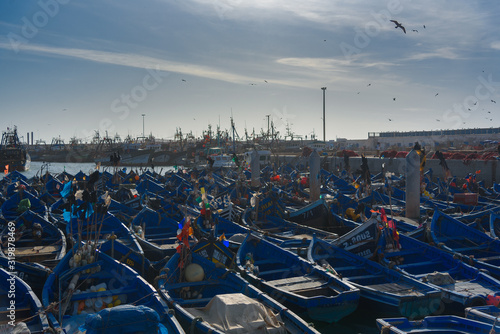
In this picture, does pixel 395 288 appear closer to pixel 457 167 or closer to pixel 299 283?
pixel 299 283

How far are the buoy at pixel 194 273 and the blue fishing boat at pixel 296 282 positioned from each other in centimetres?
125

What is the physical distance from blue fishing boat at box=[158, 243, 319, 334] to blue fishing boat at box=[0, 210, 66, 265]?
447 cm

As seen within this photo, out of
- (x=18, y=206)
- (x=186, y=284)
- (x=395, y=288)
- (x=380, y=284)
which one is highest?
(x=18, y=206)

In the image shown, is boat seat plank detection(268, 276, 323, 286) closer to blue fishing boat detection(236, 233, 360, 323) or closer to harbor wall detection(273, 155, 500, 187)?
blue fishing boat detection(236, 233, 360, 323)

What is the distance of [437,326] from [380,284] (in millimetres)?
3307

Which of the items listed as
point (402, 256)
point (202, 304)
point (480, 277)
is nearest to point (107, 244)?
point (202, 304)

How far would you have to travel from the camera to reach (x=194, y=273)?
10547 millimetres

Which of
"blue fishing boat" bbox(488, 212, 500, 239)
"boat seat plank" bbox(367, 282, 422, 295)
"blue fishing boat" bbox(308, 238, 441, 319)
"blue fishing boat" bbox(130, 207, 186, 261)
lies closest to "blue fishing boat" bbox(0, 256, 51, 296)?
"blue fishing boat" bbox(130, 207, 186, 261)

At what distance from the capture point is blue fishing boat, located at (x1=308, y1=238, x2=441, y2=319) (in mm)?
9828

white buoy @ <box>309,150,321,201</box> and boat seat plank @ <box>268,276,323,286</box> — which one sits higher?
white buoy @ <box>309,150,321,201</box>

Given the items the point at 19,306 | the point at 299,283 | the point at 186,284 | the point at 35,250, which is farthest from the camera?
the point at 35,250

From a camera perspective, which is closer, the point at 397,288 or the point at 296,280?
the point at 397,288

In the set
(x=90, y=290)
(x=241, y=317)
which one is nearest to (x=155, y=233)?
(x=90, y=290)

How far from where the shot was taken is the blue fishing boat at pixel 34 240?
13.1 meters
